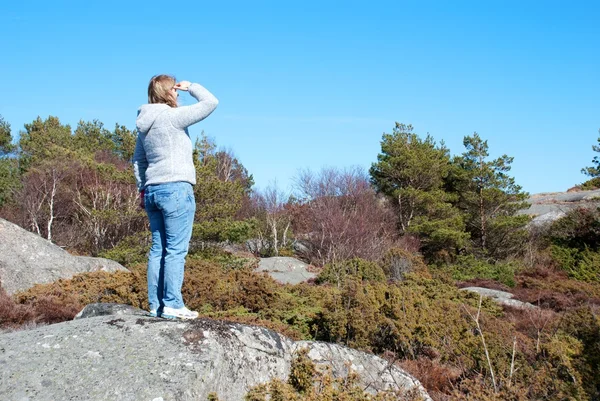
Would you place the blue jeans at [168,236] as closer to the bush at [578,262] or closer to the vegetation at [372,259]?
the vegetation at [372,259]

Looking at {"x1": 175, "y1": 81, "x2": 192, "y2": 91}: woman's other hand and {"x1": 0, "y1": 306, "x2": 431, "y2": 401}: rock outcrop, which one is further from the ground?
{"x1": 175, "y1": 81, "x2": 192, "y2": 91}: woman's other hand

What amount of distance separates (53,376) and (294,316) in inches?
160

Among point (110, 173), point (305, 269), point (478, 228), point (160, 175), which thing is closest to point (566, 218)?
point (478, 228)

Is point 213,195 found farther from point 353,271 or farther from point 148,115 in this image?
point 148,115

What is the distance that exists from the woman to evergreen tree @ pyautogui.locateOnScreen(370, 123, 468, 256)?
2031 centimetres

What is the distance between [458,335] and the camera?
20.5 ft

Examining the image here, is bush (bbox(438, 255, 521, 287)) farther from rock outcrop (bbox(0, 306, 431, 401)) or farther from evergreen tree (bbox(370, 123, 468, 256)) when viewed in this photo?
rock outcrop (bbox(0, 306, 431, 401))

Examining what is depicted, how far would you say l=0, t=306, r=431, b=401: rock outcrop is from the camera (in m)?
3.45

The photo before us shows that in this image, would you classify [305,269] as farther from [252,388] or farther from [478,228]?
[252,388]

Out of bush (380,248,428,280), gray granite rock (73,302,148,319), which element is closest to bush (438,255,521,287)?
bush (380,248,428,280)

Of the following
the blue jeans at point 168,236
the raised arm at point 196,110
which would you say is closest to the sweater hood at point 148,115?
the raised arm at point 196,110

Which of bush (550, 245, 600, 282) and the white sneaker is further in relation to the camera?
bush (550, 245, 600, 282)

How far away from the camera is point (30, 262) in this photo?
35.4ft

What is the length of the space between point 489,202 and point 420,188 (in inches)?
134
